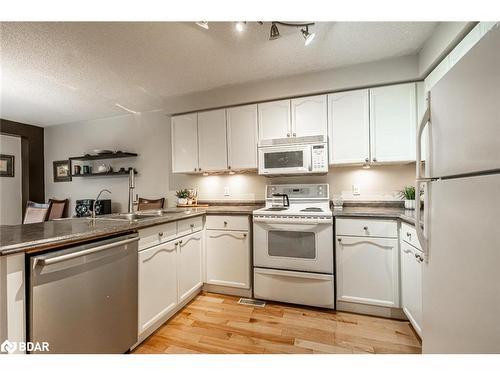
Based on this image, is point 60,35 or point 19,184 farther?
point 19,184

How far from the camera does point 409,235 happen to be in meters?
1.59

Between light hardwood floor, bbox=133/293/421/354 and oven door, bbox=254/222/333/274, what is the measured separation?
40 cm

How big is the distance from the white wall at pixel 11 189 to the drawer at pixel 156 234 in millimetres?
3787

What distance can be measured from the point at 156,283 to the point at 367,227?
1825 mm

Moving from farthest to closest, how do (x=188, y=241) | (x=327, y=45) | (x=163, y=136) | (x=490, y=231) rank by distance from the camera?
1. (x=163, y=136)
2. (x=188, y=241)
3. (x=327, y=45)
4. (x=490, y=231)

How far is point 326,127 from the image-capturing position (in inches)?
88.1

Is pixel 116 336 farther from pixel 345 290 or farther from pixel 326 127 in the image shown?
pixel 326 127

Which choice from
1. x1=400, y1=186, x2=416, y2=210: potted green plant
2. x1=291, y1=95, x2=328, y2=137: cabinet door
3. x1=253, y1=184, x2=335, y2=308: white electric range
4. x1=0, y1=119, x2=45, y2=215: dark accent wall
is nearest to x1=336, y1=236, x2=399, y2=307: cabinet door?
x1=253, y1=184, x2=335, y2=308: white electric range

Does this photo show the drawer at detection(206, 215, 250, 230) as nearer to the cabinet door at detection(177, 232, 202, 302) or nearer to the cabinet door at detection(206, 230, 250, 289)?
the cabinet door at detection(206, 230, 250, 289)

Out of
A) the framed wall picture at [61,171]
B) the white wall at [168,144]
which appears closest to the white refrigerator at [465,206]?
the white wall at [168,144]

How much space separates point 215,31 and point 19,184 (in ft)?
14.8

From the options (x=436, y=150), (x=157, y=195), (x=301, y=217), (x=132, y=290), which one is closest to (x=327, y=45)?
(x=436, y=150)

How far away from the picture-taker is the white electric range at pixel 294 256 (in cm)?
194

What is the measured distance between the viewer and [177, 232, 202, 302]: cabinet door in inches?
76.6
